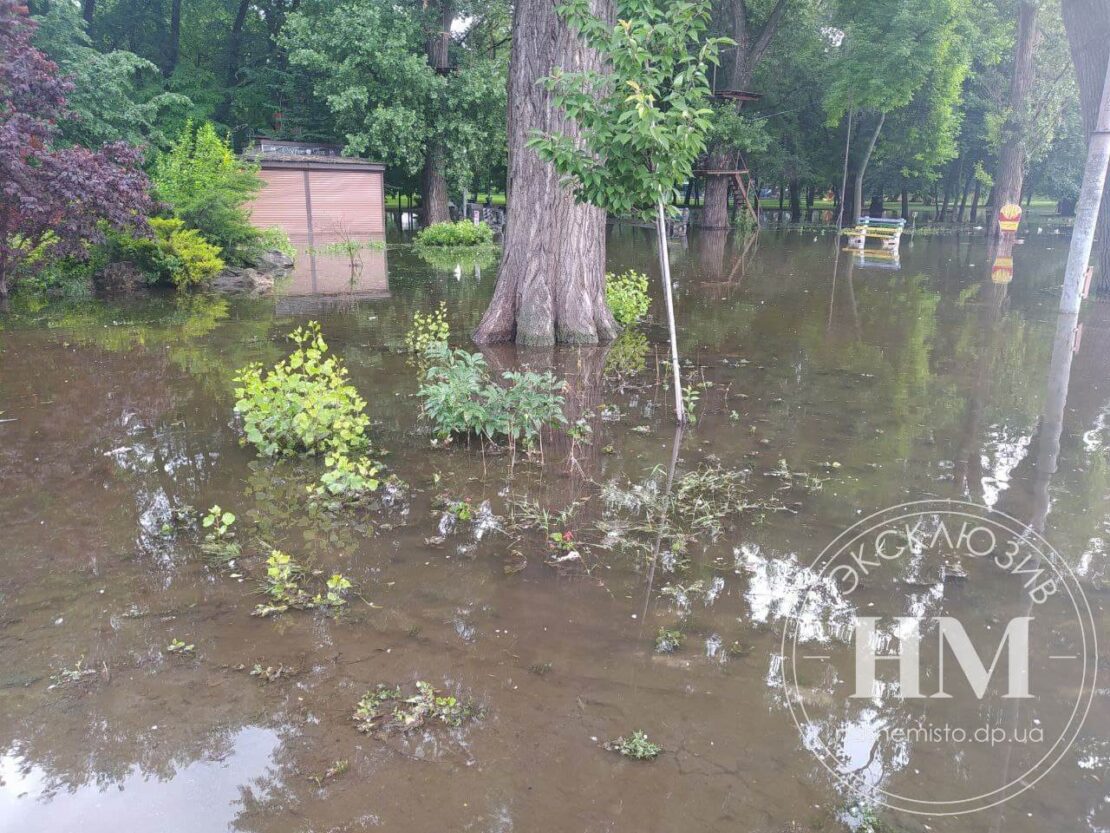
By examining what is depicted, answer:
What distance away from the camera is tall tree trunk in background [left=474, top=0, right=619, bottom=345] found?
9.41 m

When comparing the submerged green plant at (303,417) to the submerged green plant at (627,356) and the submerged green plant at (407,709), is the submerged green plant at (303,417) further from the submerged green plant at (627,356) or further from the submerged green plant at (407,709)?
the submerged green plant at (627,356)

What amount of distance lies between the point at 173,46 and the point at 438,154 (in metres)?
13.9

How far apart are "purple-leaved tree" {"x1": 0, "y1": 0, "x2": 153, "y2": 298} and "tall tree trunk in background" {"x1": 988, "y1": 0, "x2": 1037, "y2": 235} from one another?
96.1 ft

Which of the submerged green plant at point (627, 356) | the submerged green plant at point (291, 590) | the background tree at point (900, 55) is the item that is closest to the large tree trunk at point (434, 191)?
the background tree at point (900, 55)

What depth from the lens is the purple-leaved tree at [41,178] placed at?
11.8 m

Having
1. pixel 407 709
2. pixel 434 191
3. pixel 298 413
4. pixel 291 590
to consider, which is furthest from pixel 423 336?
pixel 434 191

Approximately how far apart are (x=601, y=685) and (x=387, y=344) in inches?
305

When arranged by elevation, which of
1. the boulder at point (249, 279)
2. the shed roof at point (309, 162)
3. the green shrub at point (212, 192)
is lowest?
the boulder at point (249, 279)

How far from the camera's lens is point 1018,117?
28938 mm

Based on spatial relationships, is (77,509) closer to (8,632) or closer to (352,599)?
(8,632)

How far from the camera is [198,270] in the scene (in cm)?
1540

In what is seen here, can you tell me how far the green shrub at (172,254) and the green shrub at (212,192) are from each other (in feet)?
1.87

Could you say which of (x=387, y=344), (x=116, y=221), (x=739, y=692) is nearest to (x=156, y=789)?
(x=739, y=692)

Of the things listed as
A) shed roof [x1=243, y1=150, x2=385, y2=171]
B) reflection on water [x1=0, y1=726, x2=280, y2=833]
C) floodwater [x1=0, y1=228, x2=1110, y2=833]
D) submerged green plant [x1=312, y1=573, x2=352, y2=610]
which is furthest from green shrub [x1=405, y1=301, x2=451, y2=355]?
shed roof [x1=243, y1=150, x2=385, y2=171]
